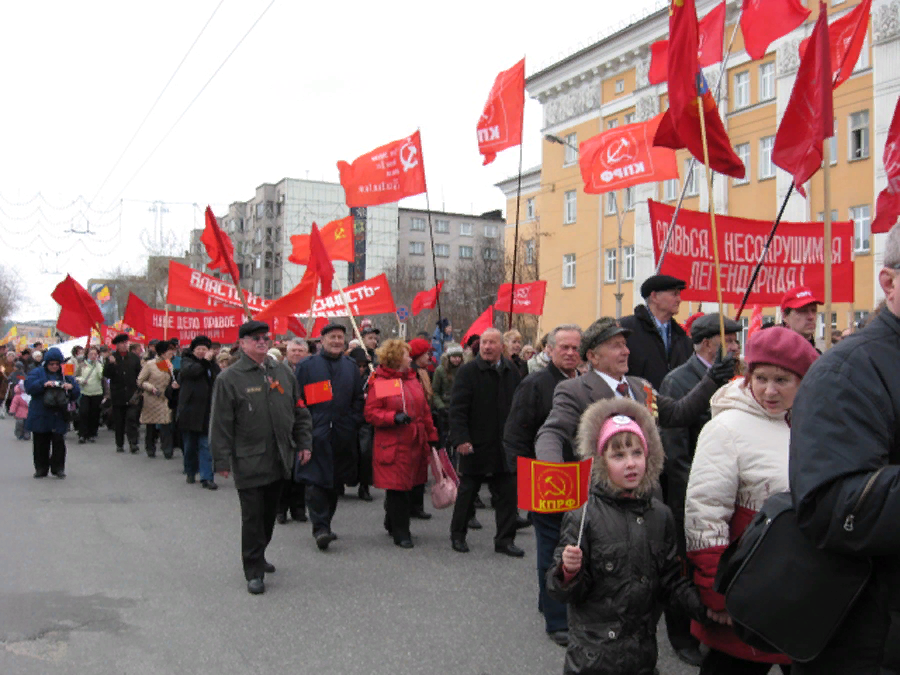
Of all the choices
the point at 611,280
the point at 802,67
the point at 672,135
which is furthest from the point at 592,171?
the point at 611,280

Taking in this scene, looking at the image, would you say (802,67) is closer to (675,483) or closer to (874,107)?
(675,483)

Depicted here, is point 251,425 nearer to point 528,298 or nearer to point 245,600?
point 245,600

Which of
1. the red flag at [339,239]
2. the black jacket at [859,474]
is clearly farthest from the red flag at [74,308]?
the black jacket at [859,474]

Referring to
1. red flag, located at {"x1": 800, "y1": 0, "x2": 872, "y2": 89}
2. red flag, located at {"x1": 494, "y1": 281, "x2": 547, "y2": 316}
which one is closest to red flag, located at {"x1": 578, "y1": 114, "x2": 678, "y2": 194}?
red flag, located at {"x1": 800, "y1": 0, "x2": 872, "y2": 89}

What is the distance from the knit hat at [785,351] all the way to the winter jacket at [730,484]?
223 millimetres

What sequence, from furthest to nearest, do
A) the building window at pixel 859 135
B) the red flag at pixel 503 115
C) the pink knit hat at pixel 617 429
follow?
1. the building window at pixel 859 135
2. the red flag at pixel 503 115
3. the pink knit hat at pixel 617 429

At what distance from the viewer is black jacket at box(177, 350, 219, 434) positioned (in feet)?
38.5

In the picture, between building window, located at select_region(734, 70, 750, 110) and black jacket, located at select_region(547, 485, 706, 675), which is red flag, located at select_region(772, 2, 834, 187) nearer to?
black jacket, located at select_region(547, 485, 706, 675)

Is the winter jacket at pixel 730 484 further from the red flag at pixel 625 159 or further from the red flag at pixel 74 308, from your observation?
the red flag at pixel 74 308

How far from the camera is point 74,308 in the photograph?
1516 centimetres

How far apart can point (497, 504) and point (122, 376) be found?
1083 centimetres

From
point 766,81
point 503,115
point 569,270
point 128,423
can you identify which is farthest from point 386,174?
point 569,270

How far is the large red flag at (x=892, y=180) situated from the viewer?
311 inches

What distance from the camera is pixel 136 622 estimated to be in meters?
5.42
